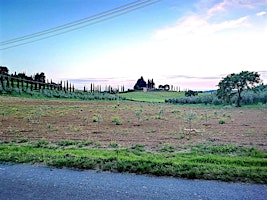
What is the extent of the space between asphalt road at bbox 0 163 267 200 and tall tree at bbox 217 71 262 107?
30.8m

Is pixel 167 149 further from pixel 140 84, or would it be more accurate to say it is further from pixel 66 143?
pixel 140 84

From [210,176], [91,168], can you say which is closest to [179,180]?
[210,176]

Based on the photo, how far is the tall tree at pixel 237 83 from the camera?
103 feet

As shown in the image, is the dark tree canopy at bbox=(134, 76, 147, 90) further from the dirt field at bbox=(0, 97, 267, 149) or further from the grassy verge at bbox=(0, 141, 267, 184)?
the grassy verge at bbox=(0, 141, 267, 184)

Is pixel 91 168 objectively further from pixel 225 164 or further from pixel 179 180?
pixel 225 164

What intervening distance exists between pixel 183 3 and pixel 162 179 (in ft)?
31.3

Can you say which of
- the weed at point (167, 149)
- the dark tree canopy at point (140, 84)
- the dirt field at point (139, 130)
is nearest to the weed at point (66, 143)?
the dirt field at point (139, 130)

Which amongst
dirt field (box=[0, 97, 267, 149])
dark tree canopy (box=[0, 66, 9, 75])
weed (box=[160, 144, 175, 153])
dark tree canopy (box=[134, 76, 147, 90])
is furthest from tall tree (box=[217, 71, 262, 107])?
dark tree canopy (box=[0, 66, 9, 75])

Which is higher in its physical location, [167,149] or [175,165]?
[175,165]

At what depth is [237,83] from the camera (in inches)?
1244

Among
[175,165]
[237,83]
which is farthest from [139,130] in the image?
[237,83]

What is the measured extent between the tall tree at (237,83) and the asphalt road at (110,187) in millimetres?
30778

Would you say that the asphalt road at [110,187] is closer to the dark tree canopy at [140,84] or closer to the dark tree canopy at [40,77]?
the dark tree canopy at [40,77]

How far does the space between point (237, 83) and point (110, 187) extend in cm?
3192
